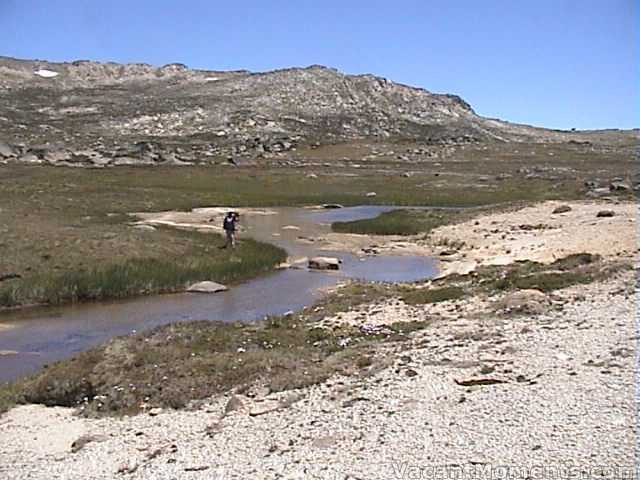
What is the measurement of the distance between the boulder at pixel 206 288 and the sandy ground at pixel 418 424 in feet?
47.7

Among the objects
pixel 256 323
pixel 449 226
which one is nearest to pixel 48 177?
pixel 449 226

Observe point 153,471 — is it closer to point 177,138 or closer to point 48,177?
point 48,177

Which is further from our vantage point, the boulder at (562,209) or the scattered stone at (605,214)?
the boulder at (562,209)

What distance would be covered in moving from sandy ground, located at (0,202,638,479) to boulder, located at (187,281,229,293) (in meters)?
14.6

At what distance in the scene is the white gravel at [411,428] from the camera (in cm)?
1224

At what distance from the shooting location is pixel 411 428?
13.8 meters

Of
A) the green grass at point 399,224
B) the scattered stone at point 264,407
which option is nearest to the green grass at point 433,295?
the scattered stone at point 264,407

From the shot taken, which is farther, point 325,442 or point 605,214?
point 605,214

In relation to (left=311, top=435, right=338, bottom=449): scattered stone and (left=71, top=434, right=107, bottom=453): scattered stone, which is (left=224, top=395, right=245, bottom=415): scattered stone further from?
(left=311, top=435, right=338, bottom=449): scattered stone

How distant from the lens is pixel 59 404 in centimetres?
1777

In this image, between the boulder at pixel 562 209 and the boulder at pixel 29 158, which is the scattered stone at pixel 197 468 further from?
the boulder at pixel 29 158

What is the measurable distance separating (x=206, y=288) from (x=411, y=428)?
20.9 meters

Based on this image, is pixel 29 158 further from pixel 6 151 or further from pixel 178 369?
pixel 178 369

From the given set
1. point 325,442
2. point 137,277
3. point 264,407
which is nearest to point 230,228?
point 137,277
